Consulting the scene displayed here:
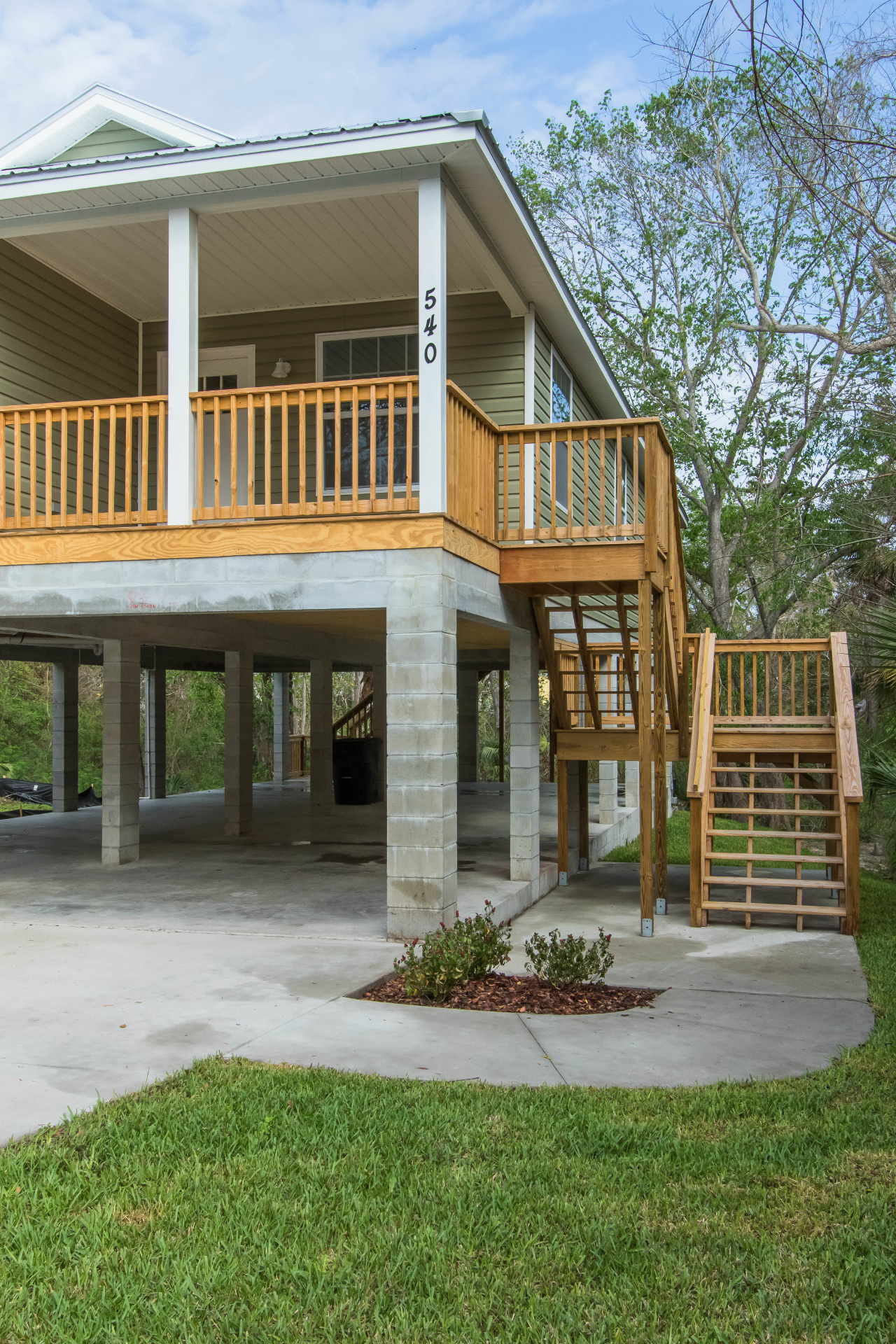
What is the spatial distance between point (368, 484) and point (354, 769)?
27.8ft

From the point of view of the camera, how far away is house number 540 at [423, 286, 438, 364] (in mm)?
7652

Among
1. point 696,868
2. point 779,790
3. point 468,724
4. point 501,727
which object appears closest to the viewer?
point 779,790

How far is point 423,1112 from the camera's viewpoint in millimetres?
4328

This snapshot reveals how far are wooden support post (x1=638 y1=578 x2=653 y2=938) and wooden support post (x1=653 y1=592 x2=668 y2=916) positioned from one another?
63 centimetres

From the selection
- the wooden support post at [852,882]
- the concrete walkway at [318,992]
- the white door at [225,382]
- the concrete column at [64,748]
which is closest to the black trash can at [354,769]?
the concrete column at [64,748]

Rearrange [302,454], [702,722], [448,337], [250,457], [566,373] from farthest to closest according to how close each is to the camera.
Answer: [566,373], [448,337], [702,722], [250,457], [302,454]

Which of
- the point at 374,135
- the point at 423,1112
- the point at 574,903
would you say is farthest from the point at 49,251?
the point at 423,1112

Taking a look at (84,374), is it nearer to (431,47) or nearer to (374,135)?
(374,135)

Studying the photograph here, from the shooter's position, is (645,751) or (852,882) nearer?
(852,882)

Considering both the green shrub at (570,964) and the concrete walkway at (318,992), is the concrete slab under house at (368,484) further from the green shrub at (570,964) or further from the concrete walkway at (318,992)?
the green shrub at (570,964)

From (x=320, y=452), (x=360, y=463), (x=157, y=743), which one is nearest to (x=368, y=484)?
(x=360, y=463)

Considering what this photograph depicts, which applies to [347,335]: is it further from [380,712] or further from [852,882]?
[380,712]

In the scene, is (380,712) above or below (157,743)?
above

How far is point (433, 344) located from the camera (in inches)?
302
